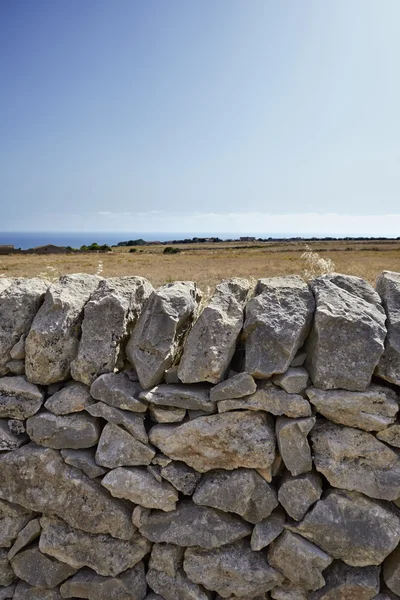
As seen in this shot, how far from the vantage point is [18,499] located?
3152 mm

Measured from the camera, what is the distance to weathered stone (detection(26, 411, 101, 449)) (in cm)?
303

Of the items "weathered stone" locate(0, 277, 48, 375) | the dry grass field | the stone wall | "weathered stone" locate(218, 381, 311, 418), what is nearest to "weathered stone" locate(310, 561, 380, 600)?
the stone wall

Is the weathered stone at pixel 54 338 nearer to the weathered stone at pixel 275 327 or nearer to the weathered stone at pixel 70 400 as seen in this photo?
the weathered stone at pixel 70 400

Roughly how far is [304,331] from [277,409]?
62cm

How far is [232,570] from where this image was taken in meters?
2.85

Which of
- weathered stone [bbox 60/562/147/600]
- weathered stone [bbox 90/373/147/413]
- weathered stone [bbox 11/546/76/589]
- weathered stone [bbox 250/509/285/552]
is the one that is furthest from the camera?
weathered stone [bbox 11/546/76/589]

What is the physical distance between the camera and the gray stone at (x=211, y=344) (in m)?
2.83

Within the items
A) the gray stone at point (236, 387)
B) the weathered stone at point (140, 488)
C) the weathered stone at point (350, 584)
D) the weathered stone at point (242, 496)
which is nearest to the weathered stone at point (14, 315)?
the weathered stone at point (140, 488)

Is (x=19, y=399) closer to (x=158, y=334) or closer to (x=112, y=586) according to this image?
(x=158, y=334)

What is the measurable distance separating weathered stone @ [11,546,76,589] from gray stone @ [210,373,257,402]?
1960 millimetres

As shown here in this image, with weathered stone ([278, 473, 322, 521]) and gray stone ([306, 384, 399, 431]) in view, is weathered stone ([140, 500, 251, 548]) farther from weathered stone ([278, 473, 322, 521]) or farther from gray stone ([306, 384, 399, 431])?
gray stone ([306, 384, 399, 431])

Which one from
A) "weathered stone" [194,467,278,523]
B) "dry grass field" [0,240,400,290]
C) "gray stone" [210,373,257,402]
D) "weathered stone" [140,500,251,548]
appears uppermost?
"dry grass field" [0,240,400,290]

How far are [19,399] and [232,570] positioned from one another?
2138mm

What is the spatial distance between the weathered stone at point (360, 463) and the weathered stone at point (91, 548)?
62.0 inches
